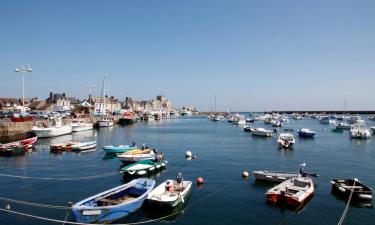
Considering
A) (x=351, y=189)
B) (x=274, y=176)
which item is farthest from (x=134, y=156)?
(x=351, y=189)

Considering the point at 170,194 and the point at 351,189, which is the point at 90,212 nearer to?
the point at 170,194

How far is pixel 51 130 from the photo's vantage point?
73438mm

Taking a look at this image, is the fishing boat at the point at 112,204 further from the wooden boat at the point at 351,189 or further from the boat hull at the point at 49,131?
the boat hull at the point at 49,131

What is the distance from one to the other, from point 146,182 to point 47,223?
8659 mm

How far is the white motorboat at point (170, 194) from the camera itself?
23.6 meters

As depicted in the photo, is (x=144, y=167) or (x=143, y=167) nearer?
(x=143, y=167)

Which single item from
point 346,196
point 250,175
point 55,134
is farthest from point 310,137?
point 55,134

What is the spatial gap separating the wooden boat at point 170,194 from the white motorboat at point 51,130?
2104 inches

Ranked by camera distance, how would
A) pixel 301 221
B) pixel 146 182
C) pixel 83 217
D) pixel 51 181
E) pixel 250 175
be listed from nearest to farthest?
pixel 83 217 → pixel 301 221 → pixel 146 182 → pixel 51 181 → pixel 250 175

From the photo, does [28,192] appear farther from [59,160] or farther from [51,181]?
[59,160]

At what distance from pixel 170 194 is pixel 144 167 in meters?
10.4

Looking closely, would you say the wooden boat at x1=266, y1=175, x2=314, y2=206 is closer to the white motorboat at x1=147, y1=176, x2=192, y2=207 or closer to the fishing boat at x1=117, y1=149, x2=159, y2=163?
the white motorboat at x1=147, y1=176, x2=192, y2=207

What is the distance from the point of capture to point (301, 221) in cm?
2202

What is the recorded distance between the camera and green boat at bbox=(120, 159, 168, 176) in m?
33.7
